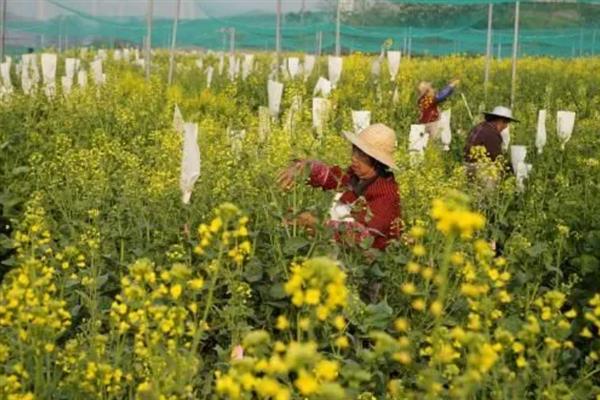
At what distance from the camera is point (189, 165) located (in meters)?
4.36

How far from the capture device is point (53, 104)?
23.5 feet

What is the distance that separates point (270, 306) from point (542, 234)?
4.47 ft

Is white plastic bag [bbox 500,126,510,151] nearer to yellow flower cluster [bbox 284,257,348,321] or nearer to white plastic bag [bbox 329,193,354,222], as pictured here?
white plastic bag [bbox 329,193,354,222]

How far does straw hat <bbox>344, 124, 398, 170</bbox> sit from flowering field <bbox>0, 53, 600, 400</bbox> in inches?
6.0

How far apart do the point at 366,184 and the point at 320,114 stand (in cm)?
134

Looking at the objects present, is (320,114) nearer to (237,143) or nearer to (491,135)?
(237,143)

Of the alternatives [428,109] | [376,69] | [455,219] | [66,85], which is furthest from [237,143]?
[376,69]

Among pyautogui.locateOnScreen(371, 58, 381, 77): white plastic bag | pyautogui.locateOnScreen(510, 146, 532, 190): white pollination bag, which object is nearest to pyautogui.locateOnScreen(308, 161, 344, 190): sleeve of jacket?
pyautogui.locateOnScreen(510, 146, 532, 190): white pollination bag

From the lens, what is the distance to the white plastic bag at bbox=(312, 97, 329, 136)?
5405 mm

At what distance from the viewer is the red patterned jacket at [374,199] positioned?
13.6 ft

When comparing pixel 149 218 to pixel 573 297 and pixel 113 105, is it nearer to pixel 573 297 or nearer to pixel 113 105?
pixel 573 297

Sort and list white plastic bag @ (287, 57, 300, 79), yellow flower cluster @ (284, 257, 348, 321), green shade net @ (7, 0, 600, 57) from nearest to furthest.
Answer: yellow flower cluster @ (284, 257, 348, 321) < white plastic bag @ (287, 57, 300, 79) < green shade net @ (7, 0, 600, 57)

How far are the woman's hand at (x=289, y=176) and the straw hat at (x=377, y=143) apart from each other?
0.44m

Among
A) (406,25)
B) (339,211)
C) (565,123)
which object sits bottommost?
(339,211)
